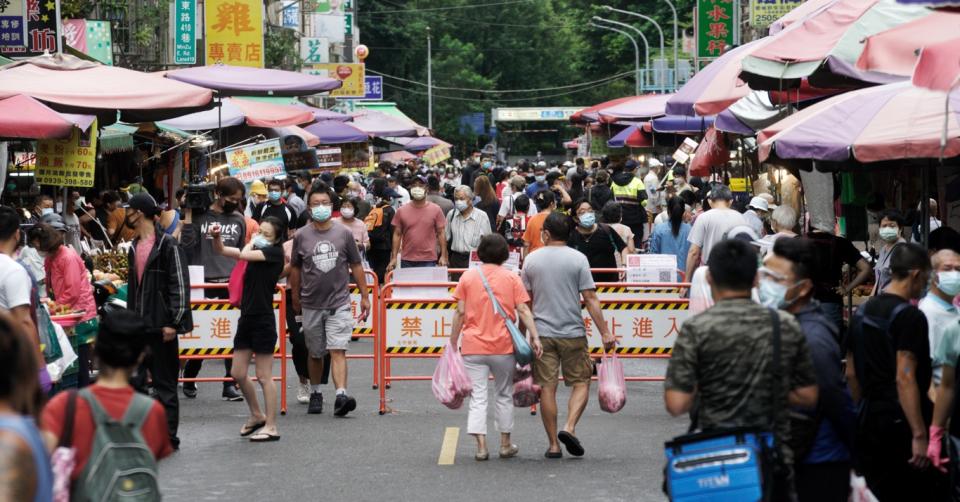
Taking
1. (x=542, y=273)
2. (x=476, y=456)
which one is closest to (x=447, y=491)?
(x=476, y=456)

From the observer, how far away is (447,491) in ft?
31.9

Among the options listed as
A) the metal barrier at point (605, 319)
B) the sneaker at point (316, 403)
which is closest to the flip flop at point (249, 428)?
the sneaker at point (316, 403)

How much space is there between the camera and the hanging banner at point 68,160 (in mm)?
14328

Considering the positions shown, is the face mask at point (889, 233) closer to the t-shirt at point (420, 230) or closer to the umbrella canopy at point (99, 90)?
the umbrella canopy at point (99, 90)

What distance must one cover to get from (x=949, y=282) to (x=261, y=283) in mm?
5693

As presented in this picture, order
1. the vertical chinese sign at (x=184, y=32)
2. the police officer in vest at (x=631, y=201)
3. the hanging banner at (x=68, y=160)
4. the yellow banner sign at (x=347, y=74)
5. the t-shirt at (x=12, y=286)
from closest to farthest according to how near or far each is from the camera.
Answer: the t-shirt at (x=12, y=286) → the hanging banner at (x=68, y=160) → the police officer in vest at (x=631, y=201) → the vertical chinese sign at (x=184, y=32) → the yellow banner sign at (x=347, y=74)

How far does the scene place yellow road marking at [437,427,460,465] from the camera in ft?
35.6

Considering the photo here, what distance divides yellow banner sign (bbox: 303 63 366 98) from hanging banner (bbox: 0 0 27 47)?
33.1 meters

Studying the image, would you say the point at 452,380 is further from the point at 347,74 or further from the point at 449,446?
the point at 347,74

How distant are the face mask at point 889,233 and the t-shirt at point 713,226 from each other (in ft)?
9.13

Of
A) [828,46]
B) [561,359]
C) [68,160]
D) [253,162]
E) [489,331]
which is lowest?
[561,359]

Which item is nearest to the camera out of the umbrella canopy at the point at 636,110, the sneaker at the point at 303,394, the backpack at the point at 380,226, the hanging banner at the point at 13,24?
the sneaker at the point at 303,394

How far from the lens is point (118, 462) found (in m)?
5.46

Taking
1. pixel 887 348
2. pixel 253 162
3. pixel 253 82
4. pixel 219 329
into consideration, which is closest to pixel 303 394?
pixel 219 329
